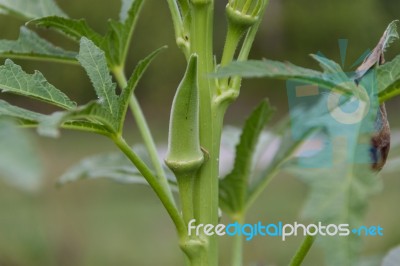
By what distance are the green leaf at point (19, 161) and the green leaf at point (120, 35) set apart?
12.6 inches

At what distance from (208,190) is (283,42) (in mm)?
7381

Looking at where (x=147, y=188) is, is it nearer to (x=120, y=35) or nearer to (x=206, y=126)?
(x=120, y=35)

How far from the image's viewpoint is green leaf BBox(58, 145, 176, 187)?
28.3 inches

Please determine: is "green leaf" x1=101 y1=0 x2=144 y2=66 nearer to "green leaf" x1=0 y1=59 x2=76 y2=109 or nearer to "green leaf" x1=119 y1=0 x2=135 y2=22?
"green leaf" x1=119 y1=0 x2=135 y2=22

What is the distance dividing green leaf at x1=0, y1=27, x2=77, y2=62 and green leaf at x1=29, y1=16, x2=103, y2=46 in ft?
0.06

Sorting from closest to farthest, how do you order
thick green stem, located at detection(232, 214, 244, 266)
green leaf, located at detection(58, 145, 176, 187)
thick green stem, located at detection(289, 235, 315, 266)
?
thick green stem, located at detection(289, 235, 315, 266) < thick green stem, located at detection(232, 214, 244, 266) < green leaf, located at detection(58, 145, 176, 187)

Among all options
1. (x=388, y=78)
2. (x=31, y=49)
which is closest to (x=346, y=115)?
(x=388, y=78)

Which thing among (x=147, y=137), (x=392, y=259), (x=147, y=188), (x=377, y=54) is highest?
(x=377, y=54)

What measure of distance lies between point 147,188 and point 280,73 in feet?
15.8

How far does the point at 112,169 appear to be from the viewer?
73 centimetres

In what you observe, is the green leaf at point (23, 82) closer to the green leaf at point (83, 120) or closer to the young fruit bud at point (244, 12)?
the green leaf at point (83, 120)

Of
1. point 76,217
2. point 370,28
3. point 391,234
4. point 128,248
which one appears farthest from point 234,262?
point 370,28
